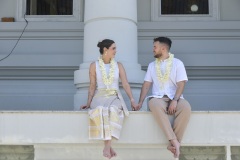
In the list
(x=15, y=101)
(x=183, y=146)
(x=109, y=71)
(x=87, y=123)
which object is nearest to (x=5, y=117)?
(x=87, y=123)

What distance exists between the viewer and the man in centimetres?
471

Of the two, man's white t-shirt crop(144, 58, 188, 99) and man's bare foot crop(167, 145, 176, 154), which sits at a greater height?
man's white t-shirt crop(144, 58, 188, 99)

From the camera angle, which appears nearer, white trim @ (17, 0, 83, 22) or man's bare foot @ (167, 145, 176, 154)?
man's bare foot @ (167, 145, 176, 154)

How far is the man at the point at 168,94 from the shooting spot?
4.71 meters

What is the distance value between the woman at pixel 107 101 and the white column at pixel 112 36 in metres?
0.70

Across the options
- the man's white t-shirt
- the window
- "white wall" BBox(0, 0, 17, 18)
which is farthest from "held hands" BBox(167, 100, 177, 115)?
"white wall" BBox(0, 0, 17, 18)

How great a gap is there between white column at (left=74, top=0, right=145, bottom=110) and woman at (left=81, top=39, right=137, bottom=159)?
70 cm

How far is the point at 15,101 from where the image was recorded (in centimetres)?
764

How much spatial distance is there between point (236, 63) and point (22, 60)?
366 cm

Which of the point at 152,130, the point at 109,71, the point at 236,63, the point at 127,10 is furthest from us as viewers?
the point at 236,63

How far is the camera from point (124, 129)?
4.89 metres

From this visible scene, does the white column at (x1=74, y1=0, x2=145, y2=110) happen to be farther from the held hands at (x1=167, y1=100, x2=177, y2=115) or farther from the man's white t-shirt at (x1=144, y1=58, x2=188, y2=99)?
the held hands at (x1=167, y1=100, x2=177, y2=115)

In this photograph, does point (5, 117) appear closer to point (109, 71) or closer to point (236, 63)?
point (109, 71)

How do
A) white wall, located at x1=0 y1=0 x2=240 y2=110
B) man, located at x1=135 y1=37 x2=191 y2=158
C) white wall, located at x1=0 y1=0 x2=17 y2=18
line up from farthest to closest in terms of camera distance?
1. white wall, located at x1=0 y1=0 x2=17 y2=18
2. white wall, located at x1=0 y1=0 x2=240 y2=110
3. man, located at x1=135 y1=37 x2=191 y2=158
